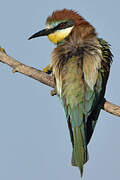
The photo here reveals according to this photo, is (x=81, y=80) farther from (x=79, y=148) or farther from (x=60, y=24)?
(x=60, y=24)

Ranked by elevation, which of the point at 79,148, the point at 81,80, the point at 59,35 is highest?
the point at 59,35

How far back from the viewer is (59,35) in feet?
13.9

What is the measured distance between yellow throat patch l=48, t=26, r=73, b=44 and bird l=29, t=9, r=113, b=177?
5 cm

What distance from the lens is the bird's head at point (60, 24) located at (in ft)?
13.9

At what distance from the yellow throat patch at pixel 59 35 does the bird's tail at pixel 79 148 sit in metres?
0.95

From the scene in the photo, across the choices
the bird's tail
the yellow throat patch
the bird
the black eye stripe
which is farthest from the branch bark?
the black eye stripe

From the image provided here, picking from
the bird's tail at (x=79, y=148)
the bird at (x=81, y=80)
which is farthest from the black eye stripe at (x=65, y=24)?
the bird's tail at (x=79, y=148)

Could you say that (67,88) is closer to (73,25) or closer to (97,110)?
(97,110)

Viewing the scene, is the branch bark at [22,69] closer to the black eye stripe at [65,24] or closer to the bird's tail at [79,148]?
the bird's tail at [79,148]

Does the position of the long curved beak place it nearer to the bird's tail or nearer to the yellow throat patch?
the yellow throat patch

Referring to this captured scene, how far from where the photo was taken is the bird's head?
4.23 m

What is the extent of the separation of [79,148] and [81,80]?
1.99 ft

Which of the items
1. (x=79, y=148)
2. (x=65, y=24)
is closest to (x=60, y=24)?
(x=65, y=24)

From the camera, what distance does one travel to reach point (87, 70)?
142 inches
